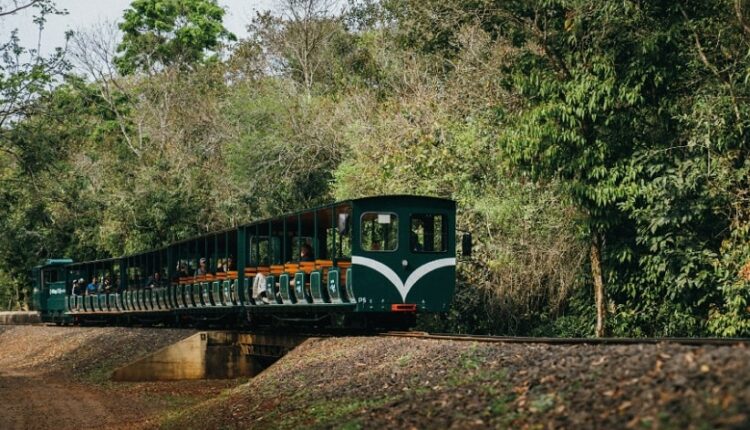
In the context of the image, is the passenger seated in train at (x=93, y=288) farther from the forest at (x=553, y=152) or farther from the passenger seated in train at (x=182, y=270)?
the passenger seated in train at (x=182, y=270)

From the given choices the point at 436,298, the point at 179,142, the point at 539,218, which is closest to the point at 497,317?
the point at 539,218

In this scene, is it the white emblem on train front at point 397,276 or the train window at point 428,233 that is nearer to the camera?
the white emblem on train front at point 397,276

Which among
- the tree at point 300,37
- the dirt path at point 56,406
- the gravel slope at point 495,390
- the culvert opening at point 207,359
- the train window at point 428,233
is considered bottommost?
the dirt path at point 56,406

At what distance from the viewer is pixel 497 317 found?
26.3 meters

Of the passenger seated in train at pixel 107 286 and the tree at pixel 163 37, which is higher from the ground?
the tree at pixel 163 37

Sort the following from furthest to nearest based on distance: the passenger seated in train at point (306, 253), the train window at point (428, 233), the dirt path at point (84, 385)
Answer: the passenger seated in train at point (306, 253) → the train window at point (428, 233) → the dirt path at point (84, 385)

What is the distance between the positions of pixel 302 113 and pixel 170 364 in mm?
17589

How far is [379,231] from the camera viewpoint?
68.2ft

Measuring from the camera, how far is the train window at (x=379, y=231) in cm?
2056

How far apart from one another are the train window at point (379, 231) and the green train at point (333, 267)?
0.06 ft

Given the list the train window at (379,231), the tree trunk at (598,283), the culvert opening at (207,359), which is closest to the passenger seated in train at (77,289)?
the culvert opening at (207,359)

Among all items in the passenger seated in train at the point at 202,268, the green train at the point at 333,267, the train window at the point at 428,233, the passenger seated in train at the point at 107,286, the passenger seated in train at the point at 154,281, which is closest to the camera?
the green train at the point at 333,267

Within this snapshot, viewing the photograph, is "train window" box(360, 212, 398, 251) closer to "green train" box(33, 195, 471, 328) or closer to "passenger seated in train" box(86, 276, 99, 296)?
"green train" box(33, 195, 471, 328)

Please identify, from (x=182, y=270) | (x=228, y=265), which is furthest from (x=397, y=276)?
(x=182, y=270)
